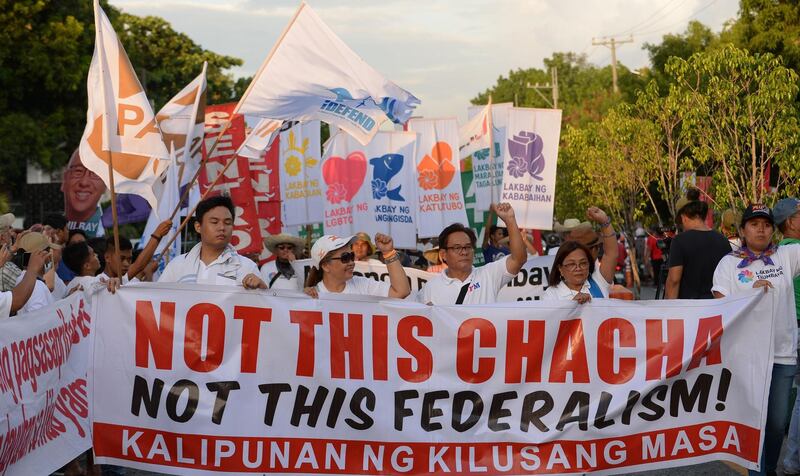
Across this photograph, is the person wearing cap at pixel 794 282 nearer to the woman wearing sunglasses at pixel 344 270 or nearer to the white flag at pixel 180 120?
the woman wearing sunglasses at pixel 344 270

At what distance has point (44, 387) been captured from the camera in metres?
6.33

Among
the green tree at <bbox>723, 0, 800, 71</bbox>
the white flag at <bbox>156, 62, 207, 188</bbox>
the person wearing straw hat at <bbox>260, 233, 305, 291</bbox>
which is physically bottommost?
the person wearing straw hat at <bbox>260, 233, 305, 291</bbox>

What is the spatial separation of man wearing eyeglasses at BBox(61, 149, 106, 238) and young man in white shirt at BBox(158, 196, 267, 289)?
24.9 ft

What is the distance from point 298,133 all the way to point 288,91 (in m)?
9.45

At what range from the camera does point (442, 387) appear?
20.7ft

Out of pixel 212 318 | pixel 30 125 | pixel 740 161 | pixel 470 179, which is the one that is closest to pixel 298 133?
pixel 470 179

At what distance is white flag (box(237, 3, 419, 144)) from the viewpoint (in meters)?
8.29

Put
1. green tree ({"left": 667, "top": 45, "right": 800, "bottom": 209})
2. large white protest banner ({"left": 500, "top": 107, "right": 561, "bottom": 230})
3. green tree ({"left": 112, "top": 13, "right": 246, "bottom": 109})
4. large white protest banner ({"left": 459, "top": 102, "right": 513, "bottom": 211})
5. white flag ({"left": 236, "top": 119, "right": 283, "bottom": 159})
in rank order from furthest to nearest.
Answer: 1. green tree ({"left": 112, "top": 13, "right": 246, "bottom": 109})
2. green tree ({"left": 667, "top": 45, "right": 800, "bottom": 209})
3. large white protest banner ({"left": 459, "top": 102, "right": 513, "bottom": 211})
4. large white protest banner ({"left": 500, "top": 107, "right": 561, "bottom": 230})
5. white flag ({"left": 236, "top": 119, "right": 283, "bottom": 159})

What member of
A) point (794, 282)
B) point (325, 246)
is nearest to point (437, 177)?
point (794, 282)

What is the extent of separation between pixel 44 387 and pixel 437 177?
10952 millimetres

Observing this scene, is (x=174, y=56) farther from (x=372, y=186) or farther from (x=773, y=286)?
(x=773, y=286)

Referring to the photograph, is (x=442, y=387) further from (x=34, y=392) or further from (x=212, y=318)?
(x=34, y=392)

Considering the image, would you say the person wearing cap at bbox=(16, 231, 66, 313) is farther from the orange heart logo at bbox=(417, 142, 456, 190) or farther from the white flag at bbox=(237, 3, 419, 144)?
the orange heart logo at bbox=(417, 142, 456, 190)

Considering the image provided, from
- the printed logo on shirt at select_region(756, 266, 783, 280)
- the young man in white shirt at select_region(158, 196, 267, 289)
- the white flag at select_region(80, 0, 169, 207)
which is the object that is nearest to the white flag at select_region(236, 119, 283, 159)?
the white flag at select_region(80, 0, 169, 207)
